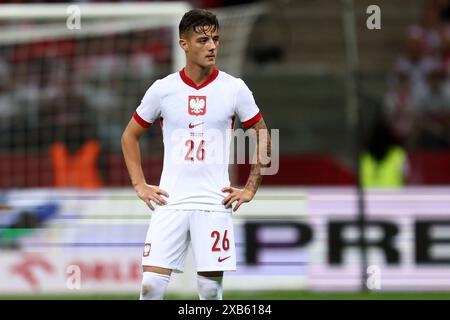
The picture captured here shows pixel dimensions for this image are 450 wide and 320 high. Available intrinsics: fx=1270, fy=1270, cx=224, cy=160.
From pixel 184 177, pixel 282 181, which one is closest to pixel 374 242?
pixel 282 181

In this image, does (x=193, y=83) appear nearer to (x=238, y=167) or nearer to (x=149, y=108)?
(x=149, y=108)

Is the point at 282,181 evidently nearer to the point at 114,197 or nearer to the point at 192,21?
the point at 114,197

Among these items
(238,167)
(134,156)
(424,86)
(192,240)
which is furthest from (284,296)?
(424,86)

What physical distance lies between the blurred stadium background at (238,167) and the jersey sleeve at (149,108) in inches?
191

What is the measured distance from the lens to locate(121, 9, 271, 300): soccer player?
24.2ft

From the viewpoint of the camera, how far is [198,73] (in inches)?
292

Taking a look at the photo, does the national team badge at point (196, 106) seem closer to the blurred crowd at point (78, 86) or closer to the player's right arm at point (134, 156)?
the player's right arm at point (134, 156)

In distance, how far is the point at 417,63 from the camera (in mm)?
17391

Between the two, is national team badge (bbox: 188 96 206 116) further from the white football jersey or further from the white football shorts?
the white football shorts

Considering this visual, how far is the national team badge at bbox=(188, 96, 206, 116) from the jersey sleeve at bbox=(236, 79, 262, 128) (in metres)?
0.21

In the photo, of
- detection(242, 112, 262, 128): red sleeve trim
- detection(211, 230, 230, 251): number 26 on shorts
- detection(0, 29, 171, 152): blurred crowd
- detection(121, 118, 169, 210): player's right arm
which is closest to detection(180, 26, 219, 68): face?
detection(242, 112, 262, 128): red sleeve trim

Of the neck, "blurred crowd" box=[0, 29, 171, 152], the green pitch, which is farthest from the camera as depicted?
"blurred crowd" box=[0, 29, 171, 152]

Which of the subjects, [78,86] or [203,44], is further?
[78,86]

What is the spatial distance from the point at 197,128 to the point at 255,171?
448 mm
